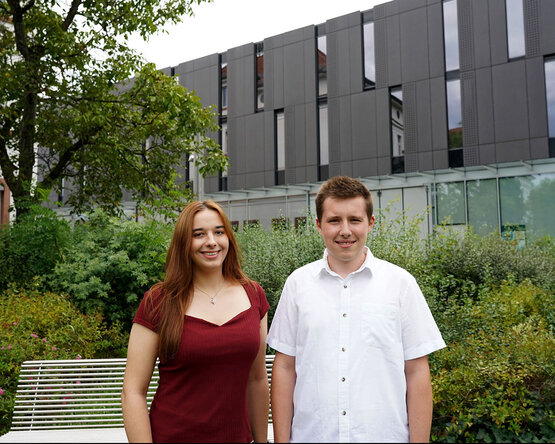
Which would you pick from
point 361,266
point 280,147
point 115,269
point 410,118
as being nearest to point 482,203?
point 410,118

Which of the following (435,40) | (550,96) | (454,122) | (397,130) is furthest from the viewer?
(397,130)

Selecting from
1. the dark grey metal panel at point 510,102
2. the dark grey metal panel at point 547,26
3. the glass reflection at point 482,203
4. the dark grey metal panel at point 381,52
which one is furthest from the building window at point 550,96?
the dark grey metal panel at point 381,52

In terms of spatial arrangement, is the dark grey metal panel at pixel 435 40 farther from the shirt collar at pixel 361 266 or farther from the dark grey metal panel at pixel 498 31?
the shirt collar at pixel 361 266

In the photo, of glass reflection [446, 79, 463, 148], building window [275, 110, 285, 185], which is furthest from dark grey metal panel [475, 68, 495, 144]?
building window [275, 110, 285, 185]

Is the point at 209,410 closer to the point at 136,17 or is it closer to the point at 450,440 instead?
the point at 450,440

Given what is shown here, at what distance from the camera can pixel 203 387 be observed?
8.11ft

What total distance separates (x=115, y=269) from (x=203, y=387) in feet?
19.8

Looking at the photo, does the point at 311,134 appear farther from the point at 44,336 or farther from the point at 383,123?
the point at 44,336

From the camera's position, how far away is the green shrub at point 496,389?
13.8 ft

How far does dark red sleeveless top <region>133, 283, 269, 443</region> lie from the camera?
244cm

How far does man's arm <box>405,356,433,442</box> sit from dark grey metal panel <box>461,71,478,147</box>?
2144 centimetres

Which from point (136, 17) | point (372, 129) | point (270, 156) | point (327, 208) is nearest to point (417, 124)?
point (372, 129)

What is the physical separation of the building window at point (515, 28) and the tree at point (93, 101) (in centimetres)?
1557

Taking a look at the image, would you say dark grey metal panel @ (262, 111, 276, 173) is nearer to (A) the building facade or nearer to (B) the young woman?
(A) the building facade
